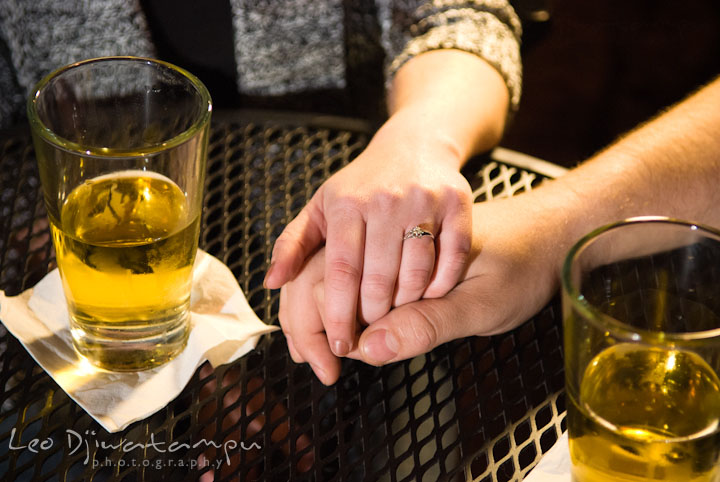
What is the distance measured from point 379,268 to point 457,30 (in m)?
0.45

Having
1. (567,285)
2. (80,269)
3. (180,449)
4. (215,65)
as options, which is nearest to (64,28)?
(215,65)

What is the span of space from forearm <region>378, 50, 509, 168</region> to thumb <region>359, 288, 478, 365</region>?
0.60 feet

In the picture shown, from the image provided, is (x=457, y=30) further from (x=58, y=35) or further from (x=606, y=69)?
(x=606, y=69)

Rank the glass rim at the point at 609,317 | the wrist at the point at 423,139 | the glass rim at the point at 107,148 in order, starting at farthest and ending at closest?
the wrist at the point at 423,139 < the glass rim at the point at 107,148 < the glass rim at the point at 609,317

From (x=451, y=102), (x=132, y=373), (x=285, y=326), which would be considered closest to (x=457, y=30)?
(x=451, y=102)

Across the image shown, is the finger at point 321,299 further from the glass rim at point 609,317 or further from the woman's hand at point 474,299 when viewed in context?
the glass rim at point 609,317

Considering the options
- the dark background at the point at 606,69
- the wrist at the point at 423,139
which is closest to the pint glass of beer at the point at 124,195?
the wrist at the point at 423,139

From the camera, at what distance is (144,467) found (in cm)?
59

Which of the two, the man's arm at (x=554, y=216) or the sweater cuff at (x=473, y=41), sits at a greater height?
the sweater cuff at (x=473, y=41)

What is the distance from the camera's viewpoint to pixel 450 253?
0.67 m

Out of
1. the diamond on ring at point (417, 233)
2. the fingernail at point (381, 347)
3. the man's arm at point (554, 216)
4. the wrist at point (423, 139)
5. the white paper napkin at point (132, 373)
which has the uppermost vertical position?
the wrist at point (423, 139)

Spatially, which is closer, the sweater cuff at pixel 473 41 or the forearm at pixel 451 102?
the forearm at pixel 451 102

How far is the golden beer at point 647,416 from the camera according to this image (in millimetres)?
445

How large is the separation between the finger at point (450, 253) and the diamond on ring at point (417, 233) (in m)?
0.01
